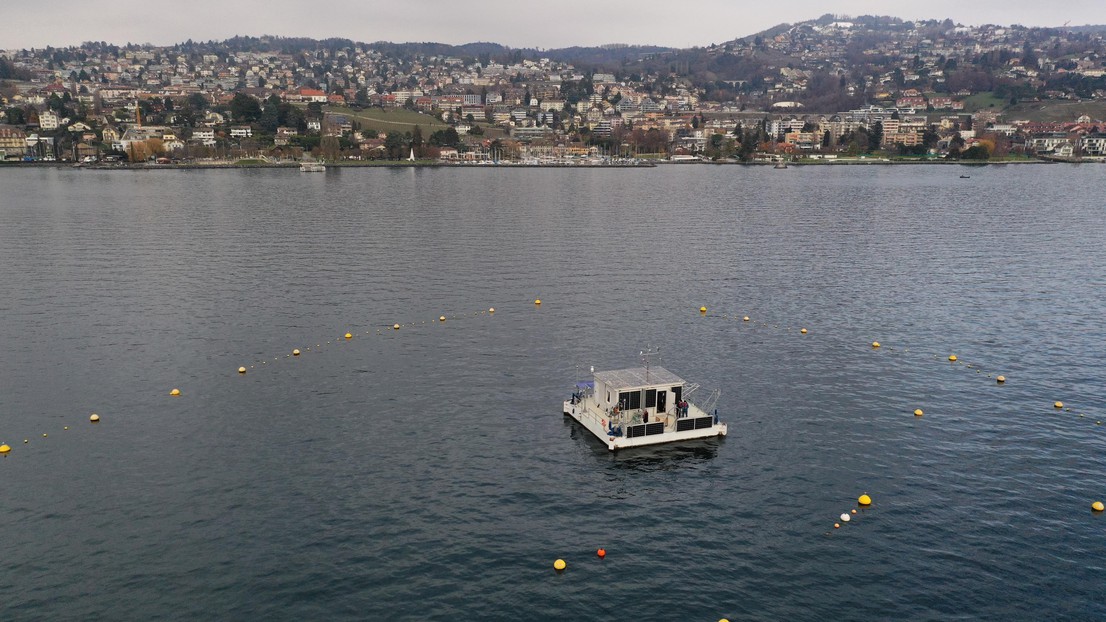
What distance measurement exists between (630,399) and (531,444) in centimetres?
658

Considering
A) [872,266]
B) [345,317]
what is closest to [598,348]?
[345,317]

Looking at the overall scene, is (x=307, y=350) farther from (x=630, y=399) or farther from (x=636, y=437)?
(x=636, y=437)

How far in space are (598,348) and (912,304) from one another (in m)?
35.2

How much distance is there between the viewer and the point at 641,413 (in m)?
47.9

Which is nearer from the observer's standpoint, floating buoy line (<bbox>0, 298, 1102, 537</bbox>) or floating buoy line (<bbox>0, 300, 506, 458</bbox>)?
floating buoy line (<bbox>0, 300, 506, 458</bbox>)

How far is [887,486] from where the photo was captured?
1626 inches

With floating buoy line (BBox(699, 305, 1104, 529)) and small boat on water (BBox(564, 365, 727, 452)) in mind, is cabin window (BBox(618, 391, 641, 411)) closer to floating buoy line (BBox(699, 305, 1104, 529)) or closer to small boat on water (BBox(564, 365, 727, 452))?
small boat on water (BBox(564, 365, 727, 452))

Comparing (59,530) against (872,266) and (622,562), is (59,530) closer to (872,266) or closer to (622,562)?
(622,562)

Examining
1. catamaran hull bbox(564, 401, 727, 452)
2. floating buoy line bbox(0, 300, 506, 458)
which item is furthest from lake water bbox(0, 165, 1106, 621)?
catamaran hull bbox(564, 401, 727, 452)

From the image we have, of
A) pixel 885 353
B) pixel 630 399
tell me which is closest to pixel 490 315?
pixel 630 399

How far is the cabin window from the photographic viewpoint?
4769cm

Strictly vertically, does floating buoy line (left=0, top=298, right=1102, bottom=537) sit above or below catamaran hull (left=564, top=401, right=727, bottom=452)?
above

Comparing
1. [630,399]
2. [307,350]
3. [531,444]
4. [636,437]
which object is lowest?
[531,444]

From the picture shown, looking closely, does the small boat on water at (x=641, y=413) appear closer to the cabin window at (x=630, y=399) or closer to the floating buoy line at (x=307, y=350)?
the cabin window at (x=630, y=399)
